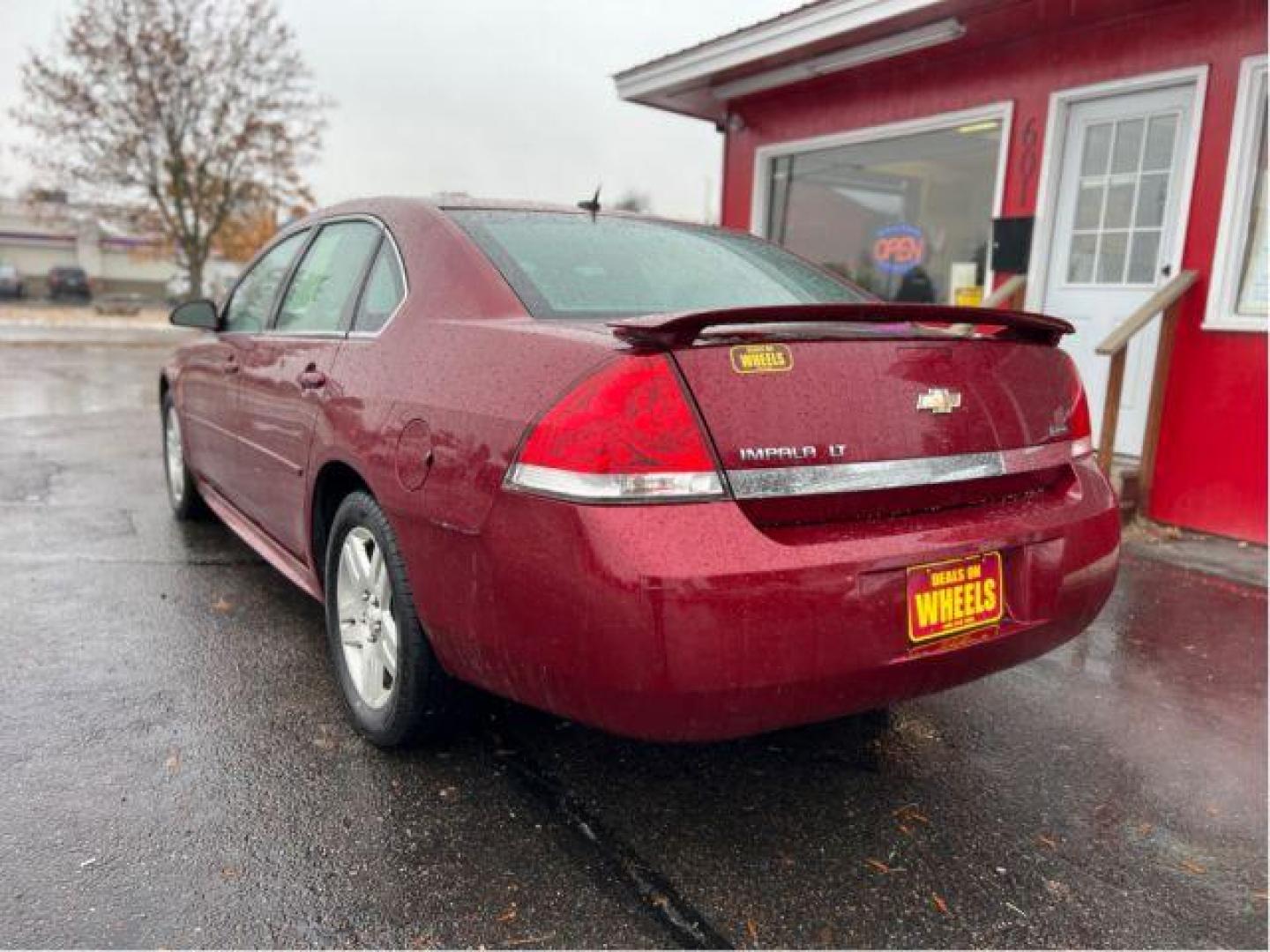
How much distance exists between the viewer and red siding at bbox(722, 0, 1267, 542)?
5.16 metres

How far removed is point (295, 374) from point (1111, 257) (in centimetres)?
528

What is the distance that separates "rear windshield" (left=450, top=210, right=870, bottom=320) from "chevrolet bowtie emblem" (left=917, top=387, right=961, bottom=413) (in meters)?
0.59

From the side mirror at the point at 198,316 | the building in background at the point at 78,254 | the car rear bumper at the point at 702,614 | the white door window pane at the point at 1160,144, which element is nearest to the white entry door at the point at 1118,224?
the white door window pane at the point at 1160,144

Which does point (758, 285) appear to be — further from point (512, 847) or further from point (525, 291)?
point (512, 847)

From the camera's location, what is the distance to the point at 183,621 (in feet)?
11.5

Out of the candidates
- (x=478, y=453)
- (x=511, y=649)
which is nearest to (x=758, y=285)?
(x=478, y=453)

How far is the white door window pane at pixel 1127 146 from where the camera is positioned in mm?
5758

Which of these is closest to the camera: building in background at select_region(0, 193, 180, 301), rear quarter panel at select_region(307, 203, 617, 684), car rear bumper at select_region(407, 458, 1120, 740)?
car rear bumper at select_region(407, 458, 1120, 740)

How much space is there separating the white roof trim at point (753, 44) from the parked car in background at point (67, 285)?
39137mm

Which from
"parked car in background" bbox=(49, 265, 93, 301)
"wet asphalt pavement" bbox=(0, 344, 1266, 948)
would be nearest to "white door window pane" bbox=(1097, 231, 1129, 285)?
"wet asphalt pavement" bbox=(0, 344, 1266, 948)

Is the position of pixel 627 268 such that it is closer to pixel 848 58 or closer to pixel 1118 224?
pixel 1118 224

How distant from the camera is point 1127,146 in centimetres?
583

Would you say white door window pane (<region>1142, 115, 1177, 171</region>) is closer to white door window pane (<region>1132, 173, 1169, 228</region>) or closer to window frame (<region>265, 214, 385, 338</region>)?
white door window pane (<region>1132, 173, 1169, 228</region>)

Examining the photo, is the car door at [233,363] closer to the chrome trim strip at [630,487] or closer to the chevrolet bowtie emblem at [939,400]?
the chrome trim strip at [630,487]
